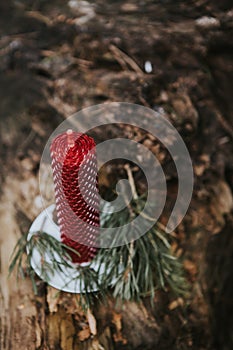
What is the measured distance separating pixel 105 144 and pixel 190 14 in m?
0.46

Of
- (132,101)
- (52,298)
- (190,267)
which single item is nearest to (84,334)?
(52,298)

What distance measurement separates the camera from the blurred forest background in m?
0.92

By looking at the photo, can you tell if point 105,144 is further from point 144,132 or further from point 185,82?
point 185,82

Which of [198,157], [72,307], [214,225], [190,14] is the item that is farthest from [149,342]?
[190,14]

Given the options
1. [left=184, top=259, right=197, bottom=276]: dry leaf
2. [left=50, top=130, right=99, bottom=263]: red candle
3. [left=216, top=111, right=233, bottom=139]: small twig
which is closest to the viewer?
[left=50, top=130, right=99, bottom=263]: red candle

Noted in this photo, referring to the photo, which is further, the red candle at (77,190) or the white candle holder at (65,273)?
the white candle holder at (65,273)

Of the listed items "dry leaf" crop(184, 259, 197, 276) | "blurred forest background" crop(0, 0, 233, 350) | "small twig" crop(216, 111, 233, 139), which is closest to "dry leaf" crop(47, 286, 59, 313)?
"blurred forest background" crop(0, 0, 233, 350)

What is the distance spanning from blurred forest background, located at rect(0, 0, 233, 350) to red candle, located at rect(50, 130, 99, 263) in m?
0.11

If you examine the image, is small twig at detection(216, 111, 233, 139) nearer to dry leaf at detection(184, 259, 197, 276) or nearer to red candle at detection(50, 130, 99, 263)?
dry leaf at detection(184, 259, 197, 276)

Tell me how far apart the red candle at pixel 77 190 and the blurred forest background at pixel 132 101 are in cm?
11

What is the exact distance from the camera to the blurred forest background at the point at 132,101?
916mm

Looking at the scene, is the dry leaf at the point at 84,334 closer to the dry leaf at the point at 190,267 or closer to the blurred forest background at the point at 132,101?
the blurred forest background at the point at 132,101

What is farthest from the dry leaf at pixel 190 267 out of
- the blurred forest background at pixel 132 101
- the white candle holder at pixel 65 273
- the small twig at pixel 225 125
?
the small twig at pixel 225 125

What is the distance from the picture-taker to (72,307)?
0.92 meters
